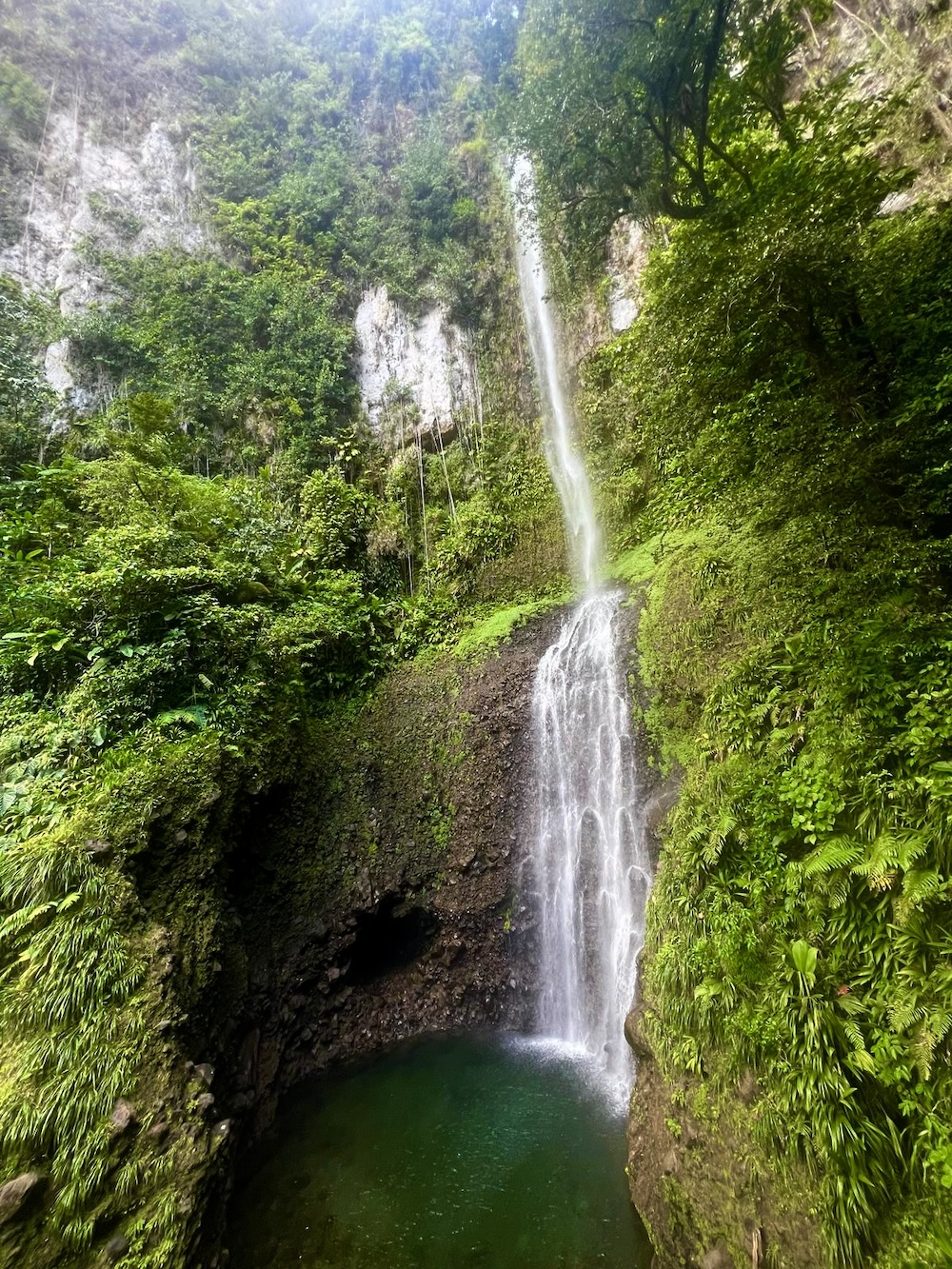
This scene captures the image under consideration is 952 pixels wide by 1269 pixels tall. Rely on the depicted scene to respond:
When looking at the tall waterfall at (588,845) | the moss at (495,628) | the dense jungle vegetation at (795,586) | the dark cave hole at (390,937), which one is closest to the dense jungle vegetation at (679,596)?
the dense jungle vegetation at (795,586)

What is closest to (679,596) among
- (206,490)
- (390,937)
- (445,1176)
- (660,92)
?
(660,92)

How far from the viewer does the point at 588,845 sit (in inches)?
300

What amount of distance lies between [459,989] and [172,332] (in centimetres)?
1737

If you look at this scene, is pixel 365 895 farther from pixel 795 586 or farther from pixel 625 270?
pixel 625 270

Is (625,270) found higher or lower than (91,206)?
lower

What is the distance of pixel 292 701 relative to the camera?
879 centimetres

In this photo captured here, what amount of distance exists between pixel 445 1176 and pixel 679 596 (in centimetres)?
670

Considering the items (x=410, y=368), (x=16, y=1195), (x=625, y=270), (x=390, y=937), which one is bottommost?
(x=390, y=937)

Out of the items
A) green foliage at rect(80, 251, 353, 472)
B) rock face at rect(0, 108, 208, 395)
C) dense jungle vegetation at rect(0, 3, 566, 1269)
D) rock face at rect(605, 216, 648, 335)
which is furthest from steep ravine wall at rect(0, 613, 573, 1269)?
rock face at rect(0, 108, 208, 395)

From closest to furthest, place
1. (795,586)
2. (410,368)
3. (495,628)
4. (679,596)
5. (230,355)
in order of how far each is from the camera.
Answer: (795,586) → (679,596) → (495,628) → (230,355) → (410,368)

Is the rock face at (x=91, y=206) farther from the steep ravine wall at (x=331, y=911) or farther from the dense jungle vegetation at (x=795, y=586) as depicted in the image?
the steep ravine wall at (x=331, y=911)

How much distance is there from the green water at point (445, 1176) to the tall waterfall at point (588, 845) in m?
0.70

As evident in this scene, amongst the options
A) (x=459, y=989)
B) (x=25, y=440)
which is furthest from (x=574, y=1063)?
(x=25, y=440)

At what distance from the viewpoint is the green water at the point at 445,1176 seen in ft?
13.5
